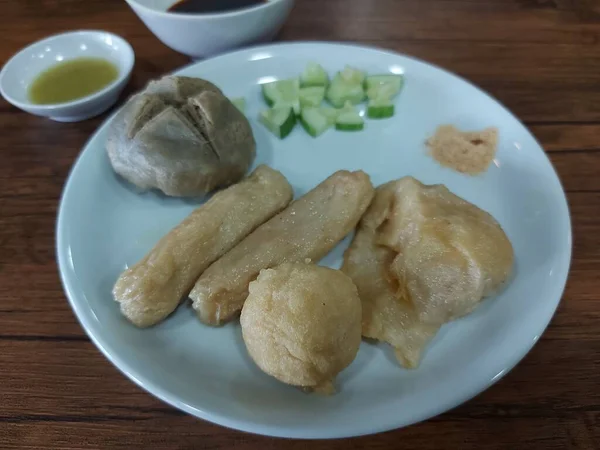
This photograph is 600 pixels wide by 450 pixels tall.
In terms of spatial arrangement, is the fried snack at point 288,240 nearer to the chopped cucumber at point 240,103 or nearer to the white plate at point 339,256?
the white plate at point 339,256

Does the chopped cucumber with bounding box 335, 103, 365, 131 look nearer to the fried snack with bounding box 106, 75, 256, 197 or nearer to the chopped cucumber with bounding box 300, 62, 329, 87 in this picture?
the chopped cucumber with bounding box 300, 62, 329, 87

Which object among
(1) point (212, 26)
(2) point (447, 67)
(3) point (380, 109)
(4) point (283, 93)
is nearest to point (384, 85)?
(3) point (380, 109)

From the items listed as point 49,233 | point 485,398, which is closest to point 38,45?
point 49,233

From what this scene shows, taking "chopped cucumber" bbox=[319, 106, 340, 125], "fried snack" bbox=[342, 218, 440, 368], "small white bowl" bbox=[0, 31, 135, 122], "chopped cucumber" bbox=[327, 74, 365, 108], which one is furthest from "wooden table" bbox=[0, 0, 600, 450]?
"chopped cucumber" bbox=[319, 106, 340, 125]

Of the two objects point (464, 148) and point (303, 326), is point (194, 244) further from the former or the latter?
point (464, 148)

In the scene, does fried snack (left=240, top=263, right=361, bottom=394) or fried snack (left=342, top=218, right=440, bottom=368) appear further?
fried snack (left=342, top=218, right=440, bottom=368)

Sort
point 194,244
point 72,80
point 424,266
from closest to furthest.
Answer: point 424,266 < point 194,244 < point 72,80
